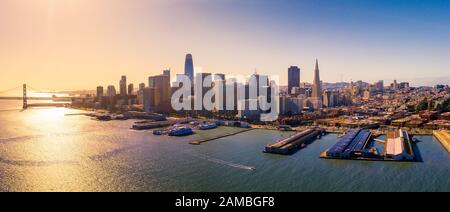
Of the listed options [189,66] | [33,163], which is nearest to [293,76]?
[189,66]

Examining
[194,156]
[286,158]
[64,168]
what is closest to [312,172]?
[286,158]

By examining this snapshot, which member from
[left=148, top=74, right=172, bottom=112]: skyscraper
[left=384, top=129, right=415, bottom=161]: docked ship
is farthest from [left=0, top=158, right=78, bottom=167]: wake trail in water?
[left=148, top=74, right=172, bottom=112]: skyscraper

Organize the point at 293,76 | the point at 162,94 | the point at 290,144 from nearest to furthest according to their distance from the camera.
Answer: the point at 290,144, the point at 162,94, the point at 293,76

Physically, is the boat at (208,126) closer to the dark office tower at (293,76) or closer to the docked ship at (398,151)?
the docked ship at (398,151)

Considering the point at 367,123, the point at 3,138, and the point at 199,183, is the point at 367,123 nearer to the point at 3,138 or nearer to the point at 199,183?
the point at 199,183

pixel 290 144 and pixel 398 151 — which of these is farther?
pixel 290 144

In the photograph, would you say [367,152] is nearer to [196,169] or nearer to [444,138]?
[444,138]
